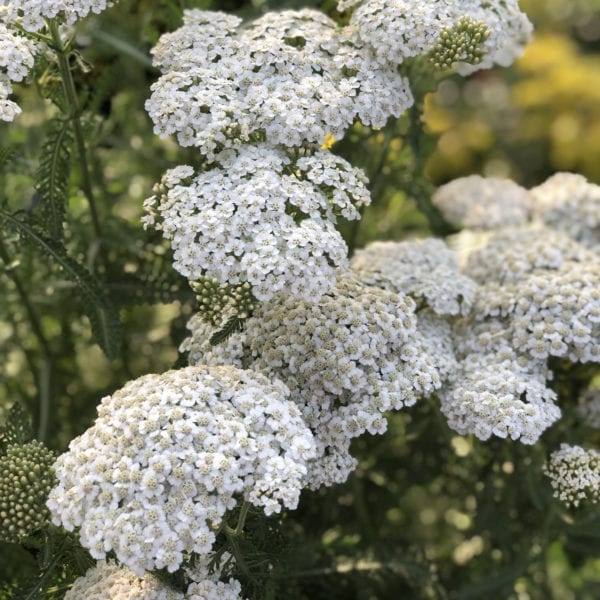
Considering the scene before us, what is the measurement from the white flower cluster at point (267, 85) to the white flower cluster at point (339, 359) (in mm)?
403

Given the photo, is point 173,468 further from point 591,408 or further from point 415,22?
point 591,408

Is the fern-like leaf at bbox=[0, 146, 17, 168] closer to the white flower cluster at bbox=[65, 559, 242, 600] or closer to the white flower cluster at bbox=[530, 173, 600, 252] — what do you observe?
the white flower cluster at bbox=[65, 559, 242, 600]

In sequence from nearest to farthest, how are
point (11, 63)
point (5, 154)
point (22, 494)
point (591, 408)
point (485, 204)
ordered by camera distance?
point (22, 494) → point (11, 63) → point (5, 154) → point (591, 408) → point (485, 204)

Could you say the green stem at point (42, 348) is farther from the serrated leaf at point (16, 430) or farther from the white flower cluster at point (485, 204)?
the white flower cluster at point (485, 204)

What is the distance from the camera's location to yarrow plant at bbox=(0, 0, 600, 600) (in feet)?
5.52

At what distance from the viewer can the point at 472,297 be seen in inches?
89.7

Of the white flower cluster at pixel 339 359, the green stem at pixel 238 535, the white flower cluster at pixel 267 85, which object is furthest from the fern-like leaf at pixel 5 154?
the green stem at pixel 238 535

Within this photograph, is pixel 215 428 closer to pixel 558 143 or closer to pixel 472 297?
pixel 472 297

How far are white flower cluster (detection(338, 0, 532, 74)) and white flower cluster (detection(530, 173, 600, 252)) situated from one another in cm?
68

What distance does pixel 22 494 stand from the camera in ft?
5.71

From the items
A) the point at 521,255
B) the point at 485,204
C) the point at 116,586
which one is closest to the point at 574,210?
the point at 485,204

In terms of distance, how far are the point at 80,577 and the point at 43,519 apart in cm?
21

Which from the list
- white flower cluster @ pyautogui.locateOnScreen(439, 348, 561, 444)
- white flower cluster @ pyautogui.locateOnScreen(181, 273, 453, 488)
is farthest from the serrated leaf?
white flower cluster @ pyautogui.locateOnScreen(439, 348, 561, 444)

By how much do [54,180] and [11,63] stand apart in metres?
0.40
